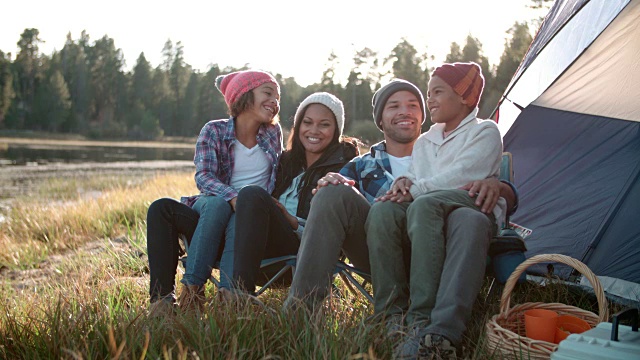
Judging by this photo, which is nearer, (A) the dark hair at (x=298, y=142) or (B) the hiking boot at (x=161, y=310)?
(B) the hiking boot at (x=161, y=310)

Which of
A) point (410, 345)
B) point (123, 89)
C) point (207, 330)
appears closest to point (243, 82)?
point (207, 330)

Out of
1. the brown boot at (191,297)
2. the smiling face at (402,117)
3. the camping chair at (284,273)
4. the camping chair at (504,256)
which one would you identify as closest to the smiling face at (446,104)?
the smiling face at (402,117)

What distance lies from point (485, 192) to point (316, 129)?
977mm

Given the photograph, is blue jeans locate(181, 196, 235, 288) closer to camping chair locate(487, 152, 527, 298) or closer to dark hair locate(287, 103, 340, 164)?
dark hair locate(287, 103, 340, 164)

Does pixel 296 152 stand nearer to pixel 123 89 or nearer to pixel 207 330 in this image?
pixel 207 330

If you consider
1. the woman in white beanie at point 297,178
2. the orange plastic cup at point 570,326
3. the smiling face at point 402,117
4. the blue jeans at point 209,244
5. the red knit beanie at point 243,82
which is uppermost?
the red knit beanie at point 243,82

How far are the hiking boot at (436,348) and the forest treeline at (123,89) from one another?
3030 centimetres

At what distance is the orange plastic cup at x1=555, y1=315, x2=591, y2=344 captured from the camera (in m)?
1.93

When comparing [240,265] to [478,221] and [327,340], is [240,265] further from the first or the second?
[478,221]

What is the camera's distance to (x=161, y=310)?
2.07m

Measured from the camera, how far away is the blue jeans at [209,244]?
7.72 feet

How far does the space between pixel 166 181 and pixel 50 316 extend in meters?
8.61

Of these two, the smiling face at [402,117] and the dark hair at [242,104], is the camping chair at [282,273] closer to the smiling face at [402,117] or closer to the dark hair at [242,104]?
the smiling face at [402,117]

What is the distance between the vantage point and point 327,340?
1.67 meters
